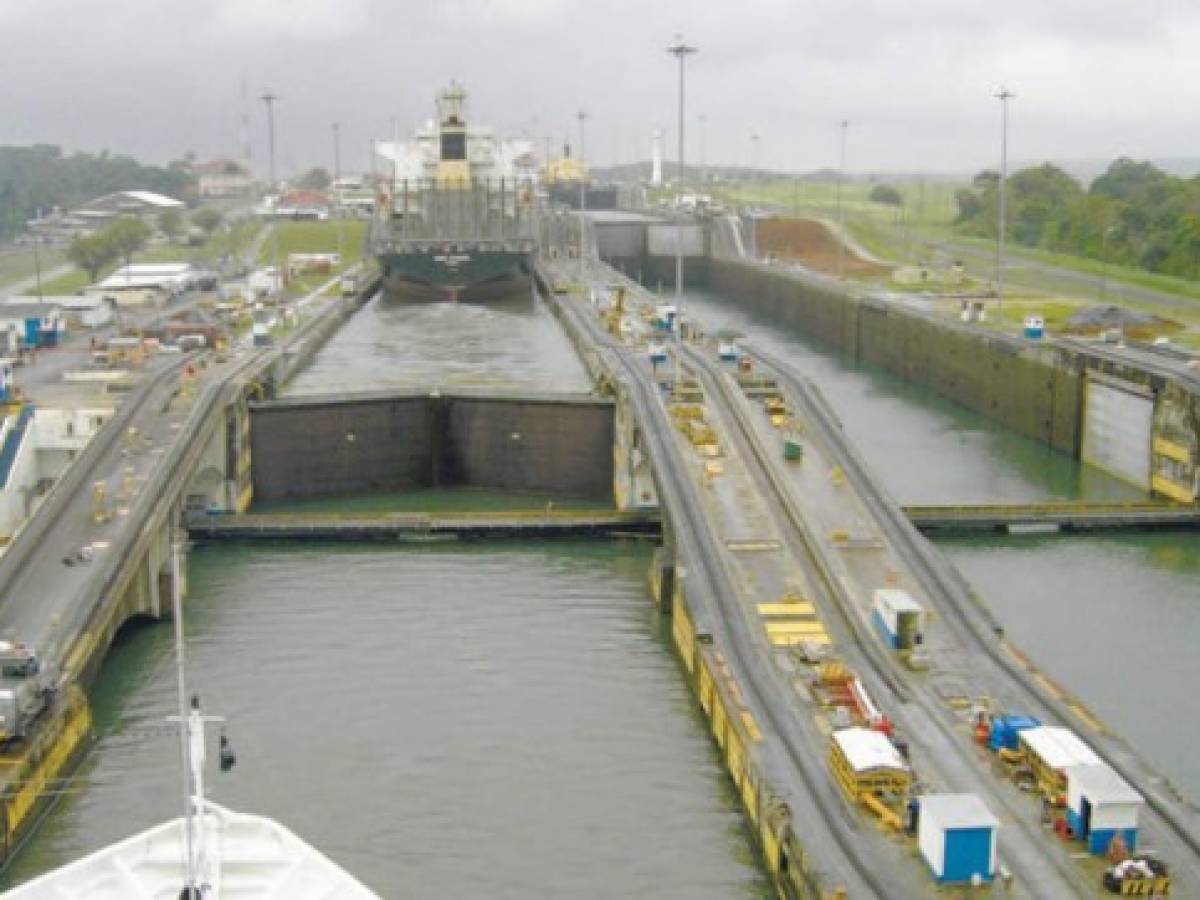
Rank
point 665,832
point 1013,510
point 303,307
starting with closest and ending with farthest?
point 665,832, point 1013,510, point 303,307

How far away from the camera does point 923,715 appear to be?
21922 mm

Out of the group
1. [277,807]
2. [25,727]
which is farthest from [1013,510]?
[25,727]

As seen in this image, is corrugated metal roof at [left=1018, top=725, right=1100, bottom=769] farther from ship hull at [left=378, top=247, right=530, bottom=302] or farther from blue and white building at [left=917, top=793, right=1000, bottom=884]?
ship hull at [left=378, top=247, right=530, bottom=302]

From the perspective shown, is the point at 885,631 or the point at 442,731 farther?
the point at 442,731

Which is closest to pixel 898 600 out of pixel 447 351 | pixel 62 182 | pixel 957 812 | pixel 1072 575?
pixel 957 812

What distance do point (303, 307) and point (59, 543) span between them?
4205 centimetres

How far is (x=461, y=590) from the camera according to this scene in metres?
33.0

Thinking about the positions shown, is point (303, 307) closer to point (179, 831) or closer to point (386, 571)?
point (386, 571)

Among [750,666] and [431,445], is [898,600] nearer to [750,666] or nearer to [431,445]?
[750,666]

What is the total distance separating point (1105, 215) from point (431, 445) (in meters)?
69.8

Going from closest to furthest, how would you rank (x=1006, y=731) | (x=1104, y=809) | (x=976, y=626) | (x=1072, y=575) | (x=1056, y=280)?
(x=1104, y=809), (x=1006, y=731), (x=976, y=626), (x=1072, y=575), (x=1056, y=280)

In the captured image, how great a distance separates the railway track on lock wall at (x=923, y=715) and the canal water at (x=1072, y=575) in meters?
4.08

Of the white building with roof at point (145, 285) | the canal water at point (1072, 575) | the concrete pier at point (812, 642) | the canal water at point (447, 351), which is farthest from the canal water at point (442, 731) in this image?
the white building with roof at point (145, 285)

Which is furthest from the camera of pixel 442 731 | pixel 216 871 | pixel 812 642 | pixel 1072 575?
pixel 1072 575
